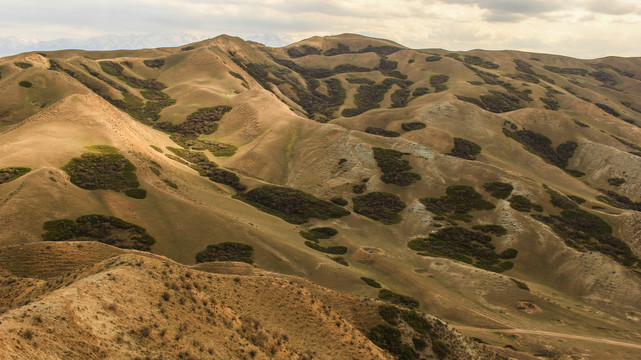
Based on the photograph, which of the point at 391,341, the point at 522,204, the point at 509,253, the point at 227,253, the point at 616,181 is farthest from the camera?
the point at 616,181

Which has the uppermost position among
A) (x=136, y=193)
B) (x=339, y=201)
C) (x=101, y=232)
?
(x=136, y=193)

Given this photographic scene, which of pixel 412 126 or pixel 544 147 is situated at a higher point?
pixel 412 126

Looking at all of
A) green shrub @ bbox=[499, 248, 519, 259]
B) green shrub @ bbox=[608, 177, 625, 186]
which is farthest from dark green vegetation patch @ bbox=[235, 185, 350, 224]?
green shrub @ bbox=[608, 177, 625, 186]

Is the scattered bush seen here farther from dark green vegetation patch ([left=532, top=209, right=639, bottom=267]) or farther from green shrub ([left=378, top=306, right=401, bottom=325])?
dark green vegetation patch ([left=532, top=209, right=639, bottom=267])

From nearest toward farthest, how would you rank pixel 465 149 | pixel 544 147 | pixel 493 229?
pixel 493 229 < pixel 465 149 < pixel 544 147

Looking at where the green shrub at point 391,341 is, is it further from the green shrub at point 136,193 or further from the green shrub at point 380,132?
the green shrub at point 380,132

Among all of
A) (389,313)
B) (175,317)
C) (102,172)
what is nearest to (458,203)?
(389,313)

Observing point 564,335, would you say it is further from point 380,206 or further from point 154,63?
point 154,63
